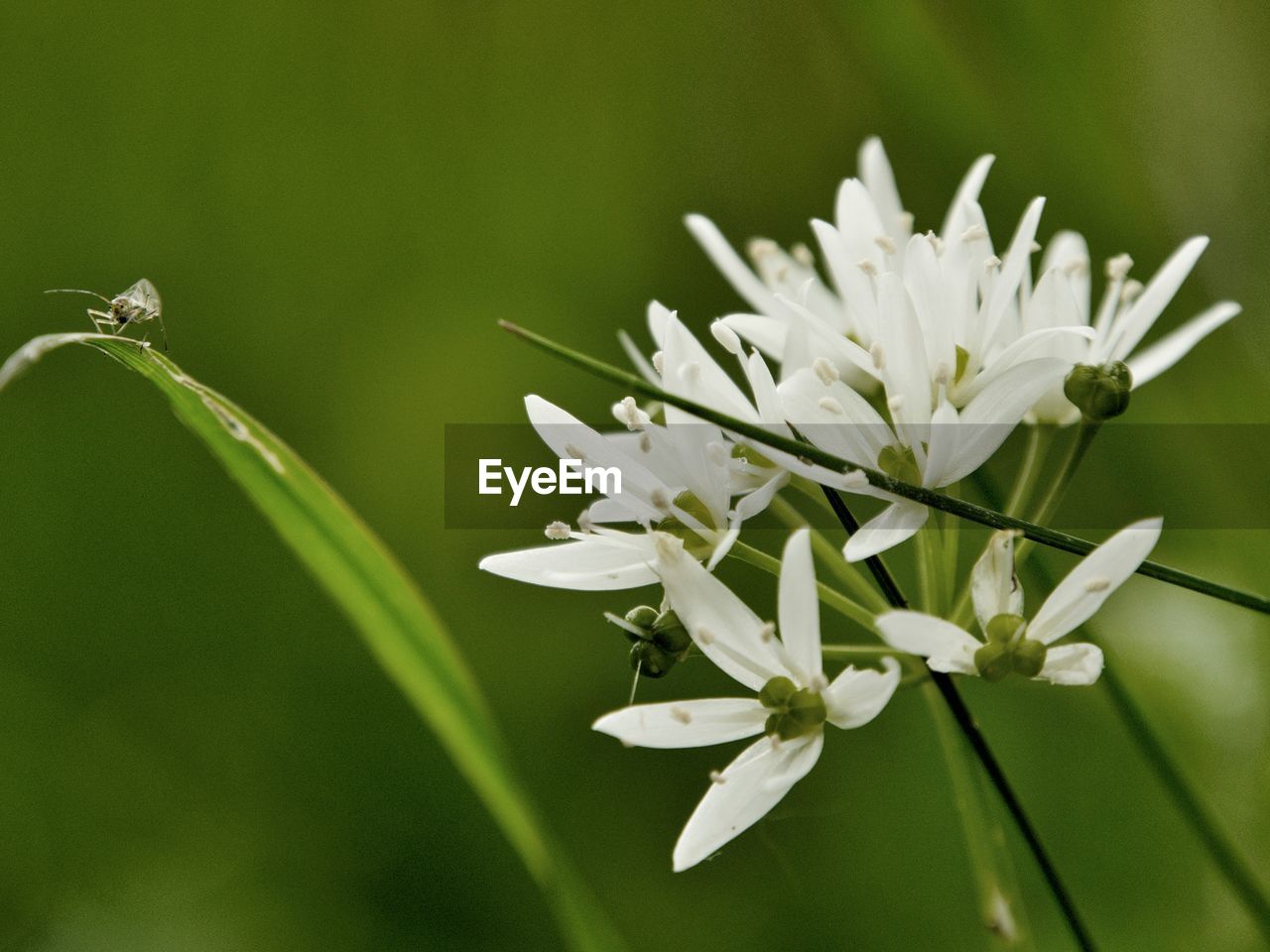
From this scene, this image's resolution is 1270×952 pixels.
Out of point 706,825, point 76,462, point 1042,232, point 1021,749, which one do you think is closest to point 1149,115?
point 1042,232

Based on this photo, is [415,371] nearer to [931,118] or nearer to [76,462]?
[76,462]

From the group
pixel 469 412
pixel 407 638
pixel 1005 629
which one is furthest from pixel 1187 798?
pixel 469 412

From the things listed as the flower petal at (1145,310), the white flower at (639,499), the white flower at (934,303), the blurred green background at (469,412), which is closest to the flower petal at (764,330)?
the white flower at (934,303)

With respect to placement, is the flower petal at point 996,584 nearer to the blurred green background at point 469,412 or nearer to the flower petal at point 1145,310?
the flower petal at point 1145,310

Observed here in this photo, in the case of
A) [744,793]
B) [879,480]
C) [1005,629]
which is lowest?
[744,793]

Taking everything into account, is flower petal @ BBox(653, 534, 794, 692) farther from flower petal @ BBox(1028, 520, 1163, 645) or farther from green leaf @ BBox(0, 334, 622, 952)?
green leaf @ BBox(0, 334, 622, 952)

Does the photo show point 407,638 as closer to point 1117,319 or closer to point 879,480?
point 879,480
